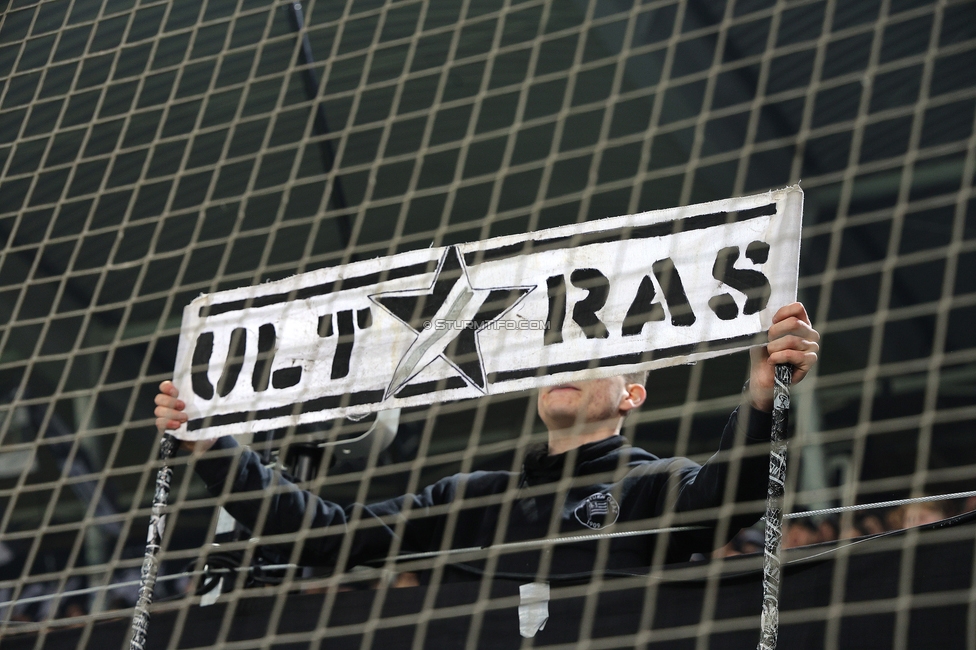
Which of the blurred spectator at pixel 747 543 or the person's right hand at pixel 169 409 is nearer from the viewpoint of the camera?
the person's right hand at pixel 169 409

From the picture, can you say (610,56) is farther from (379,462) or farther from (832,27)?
(379,462)

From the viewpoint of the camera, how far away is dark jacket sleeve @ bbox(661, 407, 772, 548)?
4.98 ft

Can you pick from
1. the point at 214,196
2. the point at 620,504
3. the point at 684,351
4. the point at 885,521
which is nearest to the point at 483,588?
the point at 620,504

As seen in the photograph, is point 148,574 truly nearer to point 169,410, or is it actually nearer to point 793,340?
point 169,410

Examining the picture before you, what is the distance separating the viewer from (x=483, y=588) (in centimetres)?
163

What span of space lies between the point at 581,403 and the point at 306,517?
1.83 feet

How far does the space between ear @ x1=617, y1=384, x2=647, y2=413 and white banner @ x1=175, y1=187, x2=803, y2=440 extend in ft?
1.64

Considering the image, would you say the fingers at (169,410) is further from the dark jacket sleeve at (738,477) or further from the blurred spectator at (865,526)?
the blurred spectator at (865,526)

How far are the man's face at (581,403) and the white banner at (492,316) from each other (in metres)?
0.42

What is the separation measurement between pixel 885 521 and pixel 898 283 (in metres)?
1.36

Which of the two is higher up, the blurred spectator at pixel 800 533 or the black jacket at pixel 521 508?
the blurred spectator at pixel 800 533

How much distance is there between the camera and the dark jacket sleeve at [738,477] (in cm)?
152

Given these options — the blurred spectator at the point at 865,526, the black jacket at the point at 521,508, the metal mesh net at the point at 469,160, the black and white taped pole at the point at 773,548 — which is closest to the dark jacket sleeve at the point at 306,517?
the black jacket at the point at 521,508

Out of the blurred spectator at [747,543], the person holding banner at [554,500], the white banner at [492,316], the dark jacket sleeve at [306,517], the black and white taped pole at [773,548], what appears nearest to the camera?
the black and white taped pole at [773,548]
